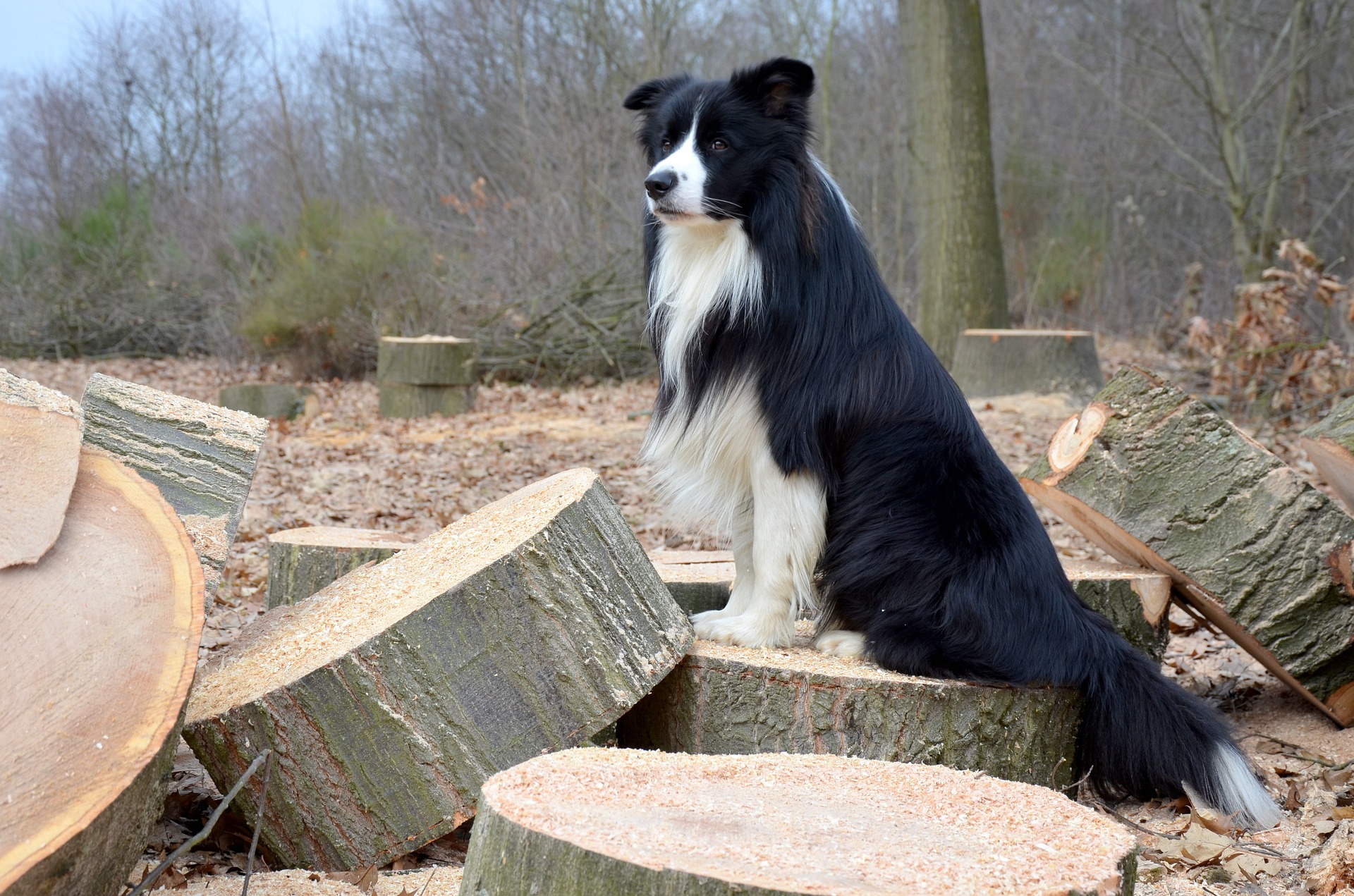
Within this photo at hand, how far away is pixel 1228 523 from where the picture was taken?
11.0ft

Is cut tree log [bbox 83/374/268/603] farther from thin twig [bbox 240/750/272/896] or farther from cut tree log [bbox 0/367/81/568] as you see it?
thin twig [bbox 240/750/272/896]

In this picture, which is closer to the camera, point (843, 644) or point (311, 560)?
point (843, 644)

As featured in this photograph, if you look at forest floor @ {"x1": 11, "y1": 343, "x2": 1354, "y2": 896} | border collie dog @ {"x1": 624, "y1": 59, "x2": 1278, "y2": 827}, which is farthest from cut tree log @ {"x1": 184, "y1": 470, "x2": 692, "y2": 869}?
border collie dog @ {"x1": 624, "y1": 59, "x2": 1278, "y2": 827}

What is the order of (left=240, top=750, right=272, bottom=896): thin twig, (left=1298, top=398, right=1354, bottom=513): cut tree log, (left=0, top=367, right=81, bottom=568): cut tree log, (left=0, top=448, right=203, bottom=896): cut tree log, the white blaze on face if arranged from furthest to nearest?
(left=1298, top=398, right=1354, bottom=513): cut tree log
the white blaze on face
(left=240, top=750, right=272, bottom=896): thin twig
(left=0, top=367, right=81, bottom=568): cut tree log
(left=0, top=448, right=203, bottom=896): cut tree log

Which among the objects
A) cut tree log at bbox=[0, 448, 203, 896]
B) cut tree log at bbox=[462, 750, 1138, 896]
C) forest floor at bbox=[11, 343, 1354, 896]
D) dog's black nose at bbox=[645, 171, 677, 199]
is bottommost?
forest floor at bbox=[11, 343, 1354, 896]

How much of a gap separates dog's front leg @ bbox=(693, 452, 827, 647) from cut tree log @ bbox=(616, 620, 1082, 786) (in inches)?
5.8

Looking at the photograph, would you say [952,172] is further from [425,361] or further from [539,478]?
[425,361]

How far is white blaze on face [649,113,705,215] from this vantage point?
2988mm

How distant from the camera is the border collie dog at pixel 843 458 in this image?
2.88 metres

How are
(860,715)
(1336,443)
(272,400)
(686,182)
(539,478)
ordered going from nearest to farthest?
(860,715)
(686,182)
(1336,443)
(539,478)
(272,400)

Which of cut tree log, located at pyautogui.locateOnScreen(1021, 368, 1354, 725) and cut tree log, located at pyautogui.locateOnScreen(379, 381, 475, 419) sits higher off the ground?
cut tree log, located at pyautogui.locateOnScreen(1021, 368, 1354, 725)

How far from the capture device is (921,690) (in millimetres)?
2746

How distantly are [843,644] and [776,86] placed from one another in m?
1.56

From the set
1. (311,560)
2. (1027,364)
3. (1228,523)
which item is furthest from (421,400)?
(1228,523)
